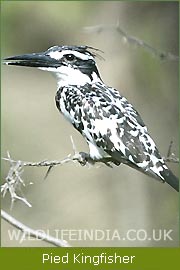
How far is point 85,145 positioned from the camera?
2.99m

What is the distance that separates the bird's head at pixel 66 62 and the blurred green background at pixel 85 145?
63cm

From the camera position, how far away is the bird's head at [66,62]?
6.43ft

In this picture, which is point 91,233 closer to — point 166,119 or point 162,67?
point 166,119

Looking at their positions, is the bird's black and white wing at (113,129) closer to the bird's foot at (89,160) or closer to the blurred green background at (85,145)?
the bird's foot at (89,160)

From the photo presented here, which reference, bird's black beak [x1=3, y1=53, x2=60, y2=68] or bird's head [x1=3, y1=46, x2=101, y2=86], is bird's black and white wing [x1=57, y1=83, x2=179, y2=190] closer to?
bird's head [x1=3, y1=46, x2=101, y2=86]

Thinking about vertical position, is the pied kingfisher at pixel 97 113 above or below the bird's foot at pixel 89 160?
above

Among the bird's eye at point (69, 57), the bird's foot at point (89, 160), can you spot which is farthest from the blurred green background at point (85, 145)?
the bird's eye at point (69, 57)

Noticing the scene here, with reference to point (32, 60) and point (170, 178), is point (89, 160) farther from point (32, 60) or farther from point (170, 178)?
point (32, 60)

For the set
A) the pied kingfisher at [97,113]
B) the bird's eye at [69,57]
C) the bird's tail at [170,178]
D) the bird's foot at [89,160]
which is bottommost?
the bird's tail at [170,178]

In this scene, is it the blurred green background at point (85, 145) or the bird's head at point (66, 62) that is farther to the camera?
the blurred green background at point (85, 145)

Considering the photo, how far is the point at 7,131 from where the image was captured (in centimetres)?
346

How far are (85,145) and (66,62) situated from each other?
1003 millimetres

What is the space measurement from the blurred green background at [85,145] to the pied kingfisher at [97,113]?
598 mm
